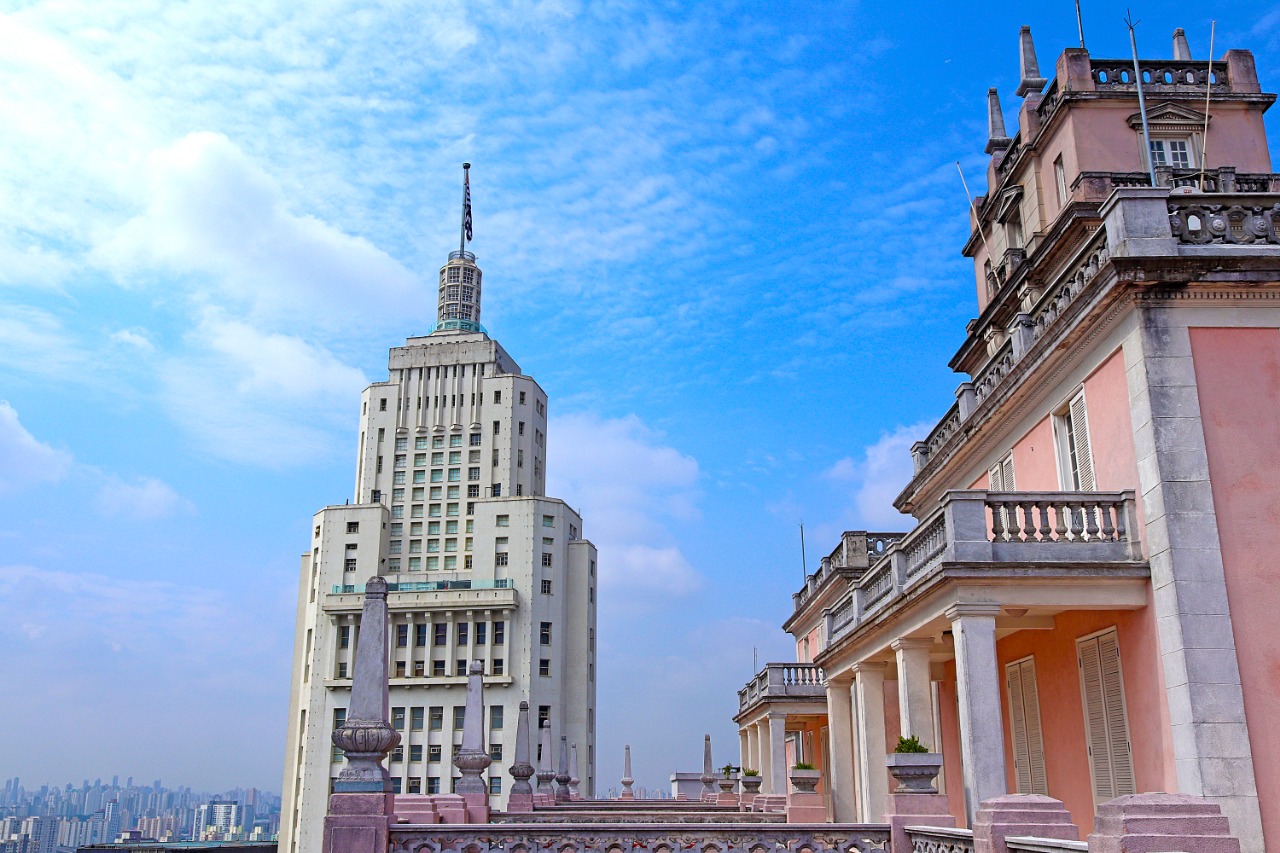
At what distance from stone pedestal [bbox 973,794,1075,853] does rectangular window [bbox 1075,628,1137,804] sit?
17.1 feet

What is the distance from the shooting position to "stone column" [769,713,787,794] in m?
34.8

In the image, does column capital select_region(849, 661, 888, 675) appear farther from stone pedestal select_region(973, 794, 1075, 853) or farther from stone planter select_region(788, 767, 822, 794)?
stone pedestal select_region(973, 794, 1075, 853)

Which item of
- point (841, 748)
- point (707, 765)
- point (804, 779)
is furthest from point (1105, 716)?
point (707, 765)

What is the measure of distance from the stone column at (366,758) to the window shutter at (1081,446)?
1035 centimetres

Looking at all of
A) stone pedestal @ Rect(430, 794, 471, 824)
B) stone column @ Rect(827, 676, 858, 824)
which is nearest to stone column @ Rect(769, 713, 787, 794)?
stone column @ Rect(827, 676, 858, 824)

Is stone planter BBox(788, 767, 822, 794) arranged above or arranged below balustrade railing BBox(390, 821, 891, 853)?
above

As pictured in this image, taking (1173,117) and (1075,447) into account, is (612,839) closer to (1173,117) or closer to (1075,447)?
(1075,447)

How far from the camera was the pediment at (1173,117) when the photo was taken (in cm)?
2534

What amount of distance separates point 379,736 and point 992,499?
874cm

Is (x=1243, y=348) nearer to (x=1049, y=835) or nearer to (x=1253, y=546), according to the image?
(x=1253, y=546)

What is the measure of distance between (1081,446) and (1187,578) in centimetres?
331

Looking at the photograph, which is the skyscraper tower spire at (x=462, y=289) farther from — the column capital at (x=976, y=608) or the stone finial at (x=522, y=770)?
the column capital at (x=976, y=608)

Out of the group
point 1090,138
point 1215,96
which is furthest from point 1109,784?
point 1215,96

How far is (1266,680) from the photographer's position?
12922 millimetres
